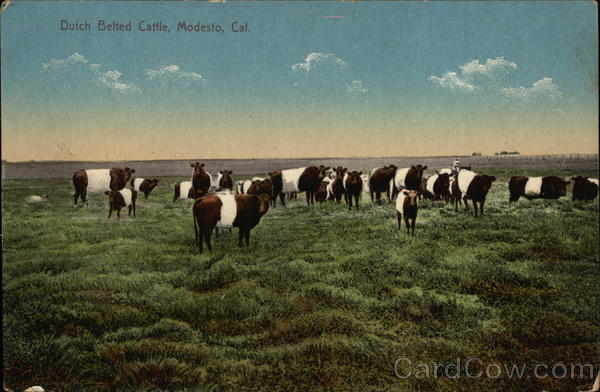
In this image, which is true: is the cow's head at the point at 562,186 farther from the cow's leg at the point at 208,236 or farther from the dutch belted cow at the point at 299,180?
the cow's leg at the point at 208,236

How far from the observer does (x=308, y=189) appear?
466 centimetres

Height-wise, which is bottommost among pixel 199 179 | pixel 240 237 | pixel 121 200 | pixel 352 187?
pixel 240 237

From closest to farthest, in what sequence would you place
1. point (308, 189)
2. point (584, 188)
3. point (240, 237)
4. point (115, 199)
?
1. point (115, 199)
2. point (240, 237)
3. point (584, 188)
4. point (308, 189)

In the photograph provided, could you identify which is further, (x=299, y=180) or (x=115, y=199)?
(x=299, y=180)

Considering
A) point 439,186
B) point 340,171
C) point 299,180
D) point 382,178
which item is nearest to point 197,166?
point 299,180

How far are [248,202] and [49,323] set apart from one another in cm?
214

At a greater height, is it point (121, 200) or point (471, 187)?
point (471, 187)

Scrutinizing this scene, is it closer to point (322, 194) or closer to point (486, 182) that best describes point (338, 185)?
point (322, 194)

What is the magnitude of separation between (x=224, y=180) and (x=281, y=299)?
1443mm

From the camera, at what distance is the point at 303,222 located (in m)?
4.34

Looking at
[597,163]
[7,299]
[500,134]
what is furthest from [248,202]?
[597,163]

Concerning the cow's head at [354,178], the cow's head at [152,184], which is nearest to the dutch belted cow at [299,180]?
the cow's head at [354,178]

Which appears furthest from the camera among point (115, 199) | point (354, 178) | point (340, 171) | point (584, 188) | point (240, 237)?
point (354, 178)

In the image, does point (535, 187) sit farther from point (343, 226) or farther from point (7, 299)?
point (7, 299)
